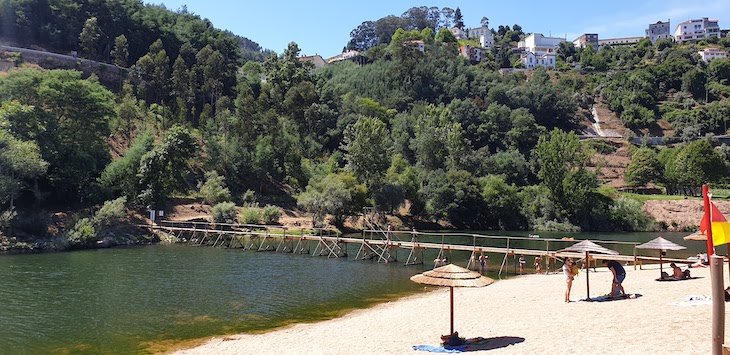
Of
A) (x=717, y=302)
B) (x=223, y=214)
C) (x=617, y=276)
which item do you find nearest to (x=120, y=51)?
(x=223, y=214)

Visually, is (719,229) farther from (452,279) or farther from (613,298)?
(613,298)

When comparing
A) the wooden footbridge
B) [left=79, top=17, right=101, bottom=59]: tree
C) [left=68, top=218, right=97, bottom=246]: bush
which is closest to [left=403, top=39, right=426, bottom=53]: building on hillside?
[left=79, top=17, right=101, bottom=59]: tree

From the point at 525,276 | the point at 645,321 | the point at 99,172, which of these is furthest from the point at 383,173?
the point at 645,321

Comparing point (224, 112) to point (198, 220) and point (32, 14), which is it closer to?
point (198, 220)

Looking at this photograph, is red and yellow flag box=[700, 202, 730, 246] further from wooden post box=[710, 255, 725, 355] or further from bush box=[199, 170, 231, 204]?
bush box=[199, 170, 231, 204]

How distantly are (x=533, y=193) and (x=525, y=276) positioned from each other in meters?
50.8

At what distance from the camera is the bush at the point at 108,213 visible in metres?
54.6

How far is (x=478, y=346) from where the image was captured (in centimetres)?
1703

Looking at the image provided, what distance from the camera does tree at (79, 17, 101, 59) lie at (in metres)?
97.0

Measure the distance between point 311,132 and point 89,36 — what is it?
43.8 metres

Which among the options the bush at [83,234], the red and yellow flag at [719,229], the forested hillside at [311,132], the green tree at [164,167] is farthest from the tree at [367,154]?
the red and yellow flag at [719,229]

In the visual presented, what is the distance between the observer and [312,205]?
225 ft

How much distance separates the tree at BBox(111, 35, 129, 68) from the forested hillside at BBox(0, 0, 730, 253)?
216 cm

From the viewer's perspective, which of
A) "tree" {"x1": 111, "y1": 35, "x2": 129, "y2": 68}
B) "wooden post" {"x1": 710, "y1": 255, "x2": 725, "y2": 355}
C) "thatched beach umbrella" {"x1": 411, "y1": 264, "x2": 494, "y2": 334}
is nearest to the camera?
"wooden post" {"x1": 710, "y1": 255, "x2": 725, "y2": 355}
